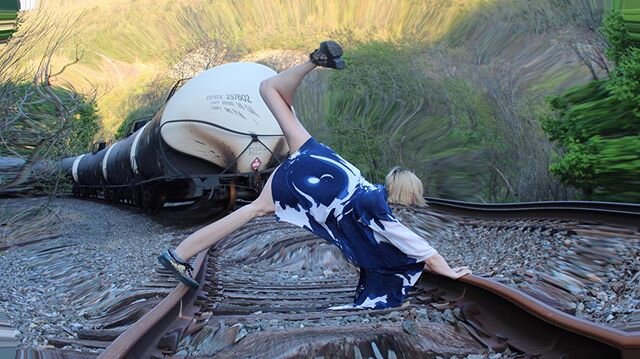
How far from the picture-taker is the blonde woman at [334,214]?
12.8 feet

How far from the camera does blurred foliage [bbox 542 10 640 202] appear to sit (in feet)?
30.5

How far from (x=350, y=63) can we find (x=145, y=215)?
8.68 meters

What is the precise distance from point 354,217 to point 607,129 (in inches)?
294

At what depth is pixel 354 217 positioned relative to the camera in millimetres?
3945

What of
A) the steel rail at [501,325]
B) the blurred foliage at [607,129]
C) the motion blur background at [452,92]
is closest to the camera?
the steel rail at [501,325]

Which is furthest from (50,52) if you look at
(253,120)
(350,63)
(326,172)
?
(350,63)

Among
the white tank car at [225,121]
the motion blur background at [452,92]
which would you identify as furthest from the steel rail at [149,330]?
the motion blur background at [452,92]

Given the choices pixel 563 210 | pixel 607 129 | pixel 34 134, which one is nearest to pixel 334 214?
pixel 563 210

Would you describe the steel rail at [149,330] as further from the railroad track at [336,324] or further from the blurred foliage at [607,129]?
the blurred foliage at [607,129]

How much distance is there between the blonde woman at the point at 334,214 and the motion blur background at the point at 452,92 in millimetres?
6055

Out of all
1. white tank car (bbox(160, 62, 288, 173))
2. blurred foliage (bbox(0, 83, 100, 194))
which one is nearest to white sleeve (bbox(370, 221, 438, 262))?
white tank car (bbox(160, 62, 288, 173))

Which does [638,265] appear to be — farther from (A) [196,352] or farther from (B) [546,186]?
(B) [546,186]

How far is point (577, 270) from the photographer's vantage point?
5.40 metres

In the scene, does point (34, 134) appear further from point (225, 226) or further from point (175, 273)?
point (225, 226)
